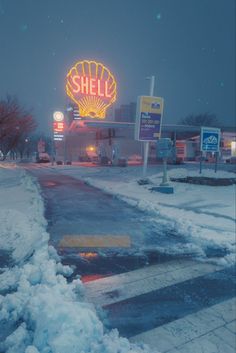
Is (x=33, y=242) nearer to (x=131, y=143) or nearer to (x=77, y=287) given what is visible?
Result: (x=77, y=287)

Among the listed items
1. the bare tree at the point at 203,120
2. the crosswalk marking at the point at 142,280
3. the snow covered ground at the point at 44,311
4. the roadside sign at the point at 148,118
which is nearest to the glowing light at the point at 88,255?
the snow covered ground at the point at 44,311

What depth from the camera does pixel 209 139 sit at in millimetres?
19891

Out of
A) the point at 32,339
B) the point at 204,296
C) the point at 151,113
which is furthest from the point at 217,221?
the point at 151,113

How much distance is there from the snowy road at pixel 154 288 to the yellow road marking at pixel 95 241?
6 centimetres

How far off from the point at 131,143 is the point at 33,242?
4433cm

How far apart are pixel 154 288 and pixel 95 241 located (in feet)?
8.27

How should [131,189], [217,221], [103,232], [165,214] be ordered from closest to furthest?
[103,232]
[217,221]
[165,214]
[131,189]

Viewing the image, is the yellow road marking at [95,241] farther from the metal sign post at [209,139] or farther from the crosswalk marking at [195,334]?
the metal sign post at [209,139]

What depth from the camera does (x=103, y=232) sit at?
795cm

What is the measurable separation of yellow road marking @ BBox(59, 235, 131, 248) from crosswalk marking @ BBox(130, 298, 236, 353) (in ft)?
9.57

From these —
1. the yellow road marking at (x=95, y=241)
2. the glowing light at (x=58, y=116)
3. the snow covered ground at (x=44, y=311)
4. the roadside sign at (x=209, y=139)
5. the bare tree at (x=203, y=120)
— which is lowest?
the yellow road marking at (x=95, y=241)

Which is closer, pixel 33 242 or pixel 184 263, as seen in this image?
pixel 184 263

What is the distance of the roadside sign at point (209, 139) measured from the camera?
19.7 metres

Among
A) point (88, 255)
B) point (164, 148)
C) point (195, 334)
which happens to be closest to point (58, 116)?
point (164, 148)
